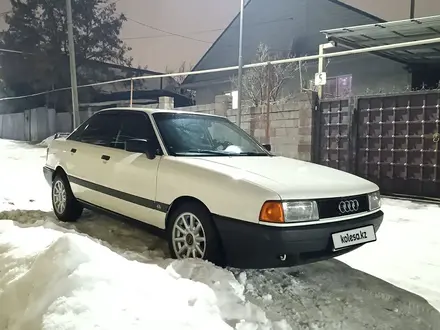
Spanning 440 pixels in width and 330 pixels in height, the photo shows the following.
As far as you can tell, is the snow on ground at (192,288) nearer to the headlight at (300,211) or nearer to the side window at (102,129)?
the headlight at (300,211)

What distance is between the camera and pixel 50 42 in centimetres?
2241

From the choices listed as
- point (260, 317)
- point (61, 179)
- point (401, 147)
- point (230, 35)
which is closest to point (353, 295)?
point (260, 317)

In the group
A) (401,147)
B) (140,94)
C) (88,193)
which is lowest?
(88,193)

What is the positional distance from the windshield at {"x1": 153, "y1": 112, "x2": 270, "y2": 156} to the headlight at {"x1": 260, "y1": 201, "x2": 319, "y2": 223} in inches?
45.8

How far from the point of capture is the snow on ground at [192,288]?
229cm

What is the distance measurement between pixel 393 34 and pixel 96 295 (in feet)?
30.2

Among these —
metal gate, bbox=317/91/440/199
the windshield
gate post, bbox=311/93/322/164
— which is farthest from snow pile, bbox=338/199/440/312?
gate post, bbox=311/93/322/164

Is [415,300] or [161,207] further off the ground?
[161,207]

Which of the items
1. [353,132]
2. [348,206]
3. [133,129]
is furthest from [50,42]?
[348,206]

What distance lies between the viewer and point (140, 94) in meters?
22.4

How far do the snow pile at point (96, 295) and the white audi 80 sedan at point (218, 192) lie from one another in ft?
1.45

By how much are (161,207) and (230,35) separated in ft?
61.0

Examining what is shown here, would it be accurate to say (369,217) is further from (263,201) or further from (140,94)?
(140,94)
